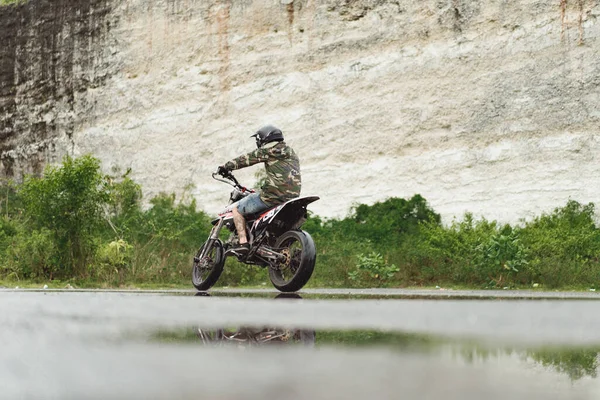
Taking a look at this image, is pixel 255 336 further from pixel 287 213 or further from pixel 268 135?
pixel 268 135

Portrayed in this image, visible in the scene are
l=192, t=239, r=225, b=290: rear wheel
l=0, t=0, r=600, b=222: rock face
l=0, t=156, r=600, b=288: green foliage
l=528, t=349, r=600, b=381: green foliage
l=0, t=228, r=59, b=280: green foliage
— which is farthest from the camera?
l=0, t=0, r=600, b=222: rock face

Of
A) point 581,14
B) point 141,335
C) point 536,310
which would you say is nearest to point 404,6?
point 581,14

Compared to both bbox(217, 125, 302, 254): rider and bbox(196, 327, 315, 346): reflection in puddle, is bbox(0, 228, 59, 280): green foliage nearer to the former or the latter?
bbox(217, 125, 302, 254): rider

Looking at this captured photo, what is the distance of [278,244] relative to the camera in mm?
7992

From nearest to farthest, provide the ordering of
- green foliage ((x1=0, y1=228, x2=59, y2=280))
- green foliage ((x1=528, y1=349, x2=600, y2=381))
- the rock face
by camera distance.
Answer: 1. green foliage ((x1=528, y1=349, x2=600, y2=381))
2. green foliage ((x1=0, y1=228, x2=59, y2=280))
3. the rock face

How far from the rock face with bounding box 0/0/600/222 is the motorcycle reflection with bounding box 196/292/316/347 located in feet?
51.8

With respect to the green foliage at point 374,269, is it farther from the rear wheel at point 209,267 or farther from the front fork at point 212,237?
the front fork at point 212,237

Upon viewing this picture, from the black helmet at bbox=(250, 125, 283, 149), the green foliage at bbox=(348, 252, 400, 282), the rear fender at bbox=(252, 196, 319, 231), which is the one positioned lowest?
the green foliage at bbox=(348, 252, 400, 282)

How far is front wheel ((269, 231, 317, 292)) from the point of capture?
756cm

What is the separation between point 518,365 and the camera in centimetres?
265

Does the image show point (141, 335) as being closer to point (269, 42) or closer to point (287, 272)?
point (287, 272)

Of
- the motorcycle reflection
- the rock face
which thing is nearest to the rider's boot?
the motorcycle reflection

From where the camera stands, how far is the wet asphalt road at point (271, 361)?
219 cm

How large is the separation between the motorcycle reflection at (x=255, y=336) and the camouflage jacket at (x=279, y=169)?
164 inches
